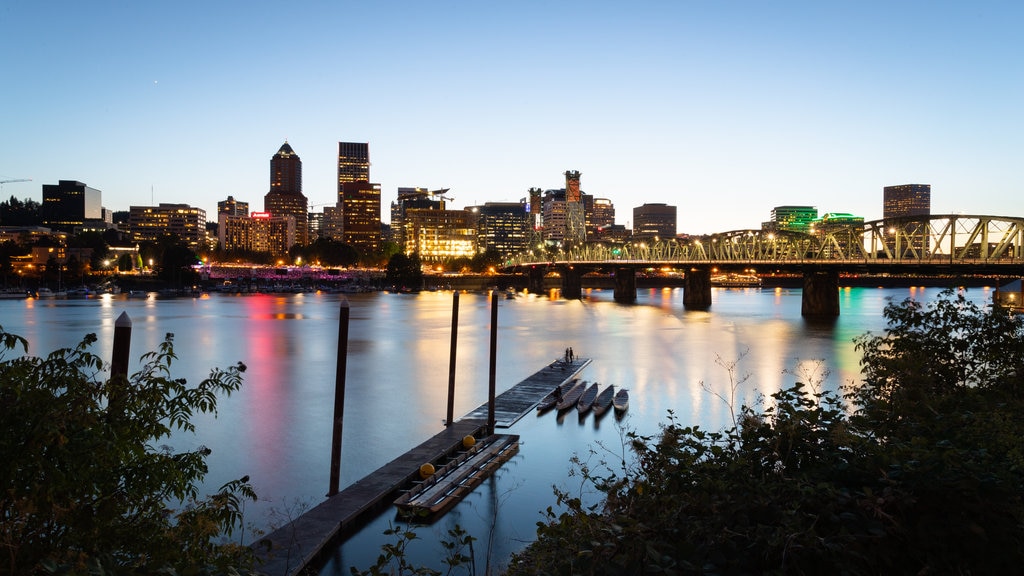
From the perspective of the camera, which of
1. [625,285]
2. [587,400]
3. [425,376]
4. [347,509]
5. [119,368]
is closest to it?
[119,368]

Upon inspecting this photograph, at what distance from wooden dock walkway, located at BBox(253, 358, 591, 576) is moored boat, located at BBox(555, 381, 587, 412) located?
349 centimetres

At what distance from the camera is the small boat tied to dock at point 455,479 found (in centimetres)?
1980

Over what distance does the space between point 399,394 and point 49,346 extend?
45.4 meters

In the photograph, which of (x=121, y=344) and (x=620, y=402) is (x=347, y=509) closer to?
(x=121, y=344)

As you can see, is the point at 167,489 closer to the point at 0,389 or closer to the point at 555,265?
the point at 0,389

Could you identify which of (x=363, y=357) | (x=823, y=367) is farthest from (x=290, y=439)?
(x=823, y=367)

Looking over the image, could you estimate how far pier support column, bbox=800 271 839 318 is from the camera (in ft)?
377

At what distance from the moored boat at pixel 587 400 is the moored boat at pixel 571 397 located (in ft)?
1.04

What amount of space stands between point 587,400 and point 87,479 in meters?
31.8

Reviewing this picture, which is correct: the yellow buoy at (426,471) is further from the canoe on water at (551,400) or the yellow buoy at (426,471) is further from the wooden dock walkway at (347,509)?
the canoe on water at (551,400)

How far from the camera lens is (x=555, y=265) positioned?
655 ft

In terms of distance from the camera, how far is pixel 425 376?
2077 inches

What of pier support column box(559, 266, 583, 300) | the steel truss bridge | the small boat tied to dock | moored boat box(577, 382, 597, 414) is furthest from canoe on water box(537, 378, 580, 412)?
pier support column box(559, 266, 583, 300)

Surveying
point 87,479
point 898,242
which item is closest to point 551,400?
point 87,479
